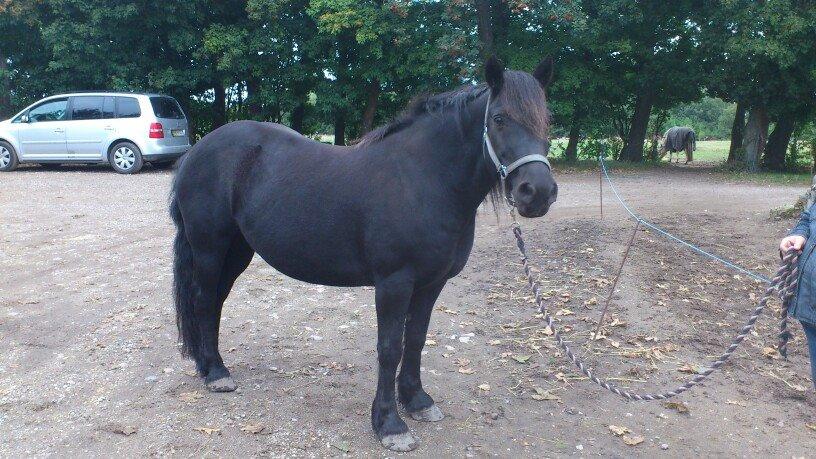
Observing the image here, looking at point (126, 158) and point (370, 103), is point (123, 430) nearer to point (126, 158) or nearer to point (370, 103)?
point (126, 158)

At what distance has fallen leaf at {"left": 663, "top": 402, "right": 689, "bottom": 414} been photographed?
380 cm

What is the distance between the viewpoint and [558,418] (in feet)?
12.1

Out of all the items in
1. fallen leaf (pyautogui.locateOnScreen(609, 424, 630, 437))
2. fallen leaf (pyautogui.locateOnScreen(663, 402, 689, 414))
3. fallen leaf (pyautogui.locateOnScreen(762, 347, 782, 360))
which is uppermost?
fallen leaf (pyautogui.locateOnScreen(762, 347, 782, 360))

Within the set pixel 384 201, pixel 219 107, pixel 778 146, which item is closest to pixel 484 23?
pixel 219 107

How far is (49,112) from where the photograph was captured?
47.4 ft

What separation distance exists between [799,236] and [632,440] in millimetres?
1479

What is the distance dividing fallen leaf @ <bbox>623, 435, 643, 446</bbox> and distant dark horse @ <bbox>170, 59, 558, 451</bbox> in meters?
1.10

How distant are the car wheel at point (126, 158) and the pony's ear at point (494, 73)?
43.7 feet

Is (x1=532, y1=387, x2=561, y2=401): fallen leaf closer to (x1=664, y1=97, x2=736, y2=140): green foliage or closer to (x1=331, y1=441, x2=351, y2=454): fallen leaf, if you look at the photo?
(x1=331, y1=441, x2=351, y2=454): fallen leaf

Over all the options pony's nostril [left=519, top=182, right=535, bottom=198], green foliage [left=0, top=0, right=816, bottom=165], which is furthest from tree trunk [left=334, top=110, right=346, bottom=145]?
pony's nostril [left=519, top=182, right=535, bottom=198]

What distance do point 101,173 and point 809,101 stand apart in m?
20.6

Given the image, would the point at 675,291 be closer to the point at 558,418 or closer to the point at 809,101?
the point at 558,418

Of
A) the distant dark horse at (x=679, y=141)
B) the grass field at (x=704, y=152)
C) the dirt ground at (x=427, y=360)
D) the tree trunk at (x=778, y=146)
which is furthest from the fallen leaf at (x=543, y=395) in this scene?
the distant dark horse at (x=679, y=141)

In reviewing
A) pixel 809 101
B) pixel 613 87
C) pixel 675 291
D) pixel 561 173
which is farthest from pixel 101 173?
pixel 809 101
